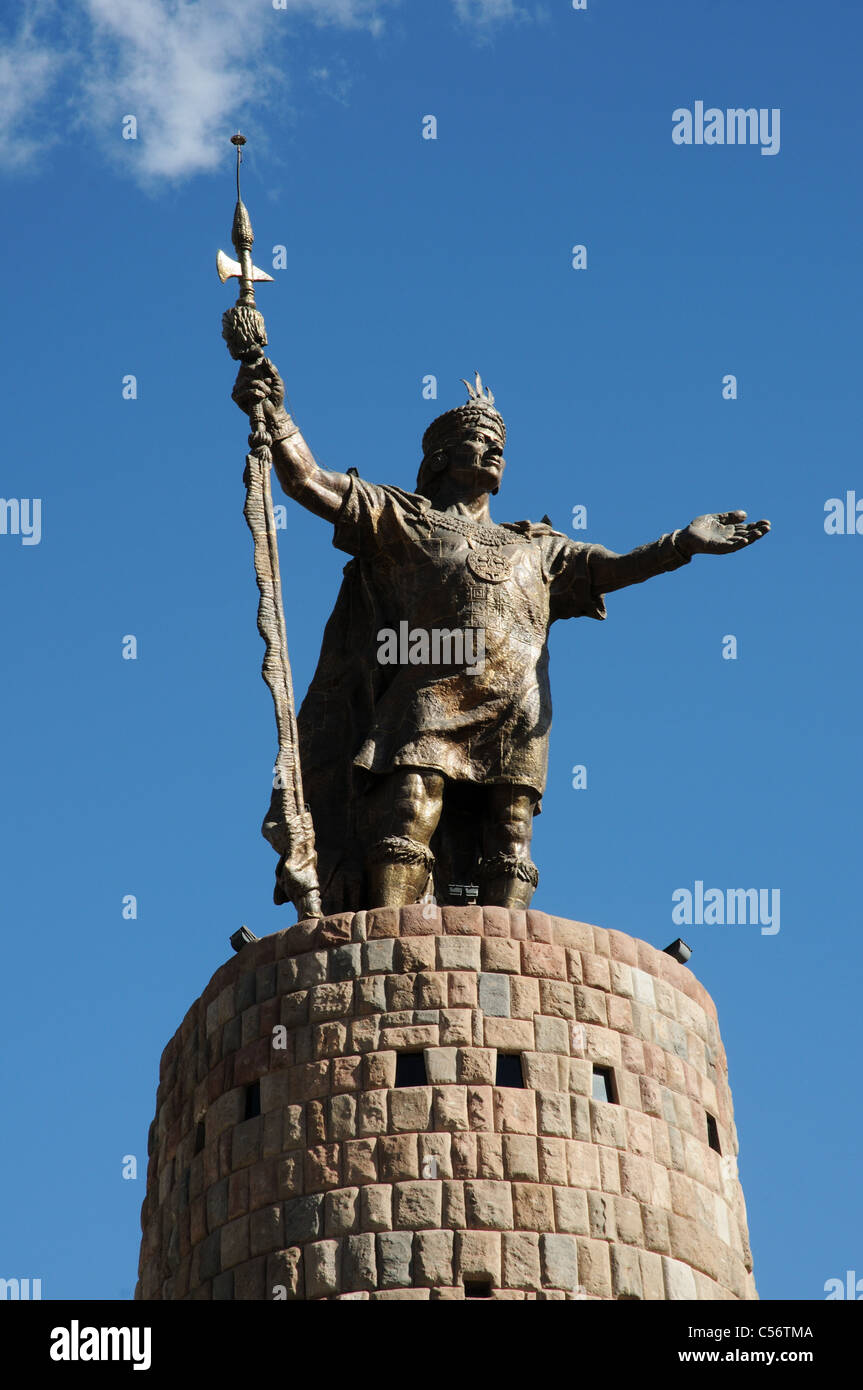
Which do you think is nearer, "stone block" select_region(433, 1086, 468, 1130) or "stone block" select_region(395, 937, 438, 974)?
"stone block" select_region(433, 1086, 468, 1130)

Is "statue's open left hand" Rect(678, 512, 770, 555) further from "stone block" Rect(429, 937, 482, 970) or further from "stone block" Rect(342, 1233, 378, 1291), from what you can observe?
"stone block" Rect(342, 1233, 378, 1291)

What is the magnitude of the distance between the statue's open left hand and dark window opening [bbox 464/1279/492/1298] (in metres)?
8.12

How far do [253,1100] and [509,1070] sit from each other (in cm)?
227

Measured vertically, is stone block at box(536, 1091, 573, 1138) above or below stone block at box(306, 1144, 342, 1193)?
above

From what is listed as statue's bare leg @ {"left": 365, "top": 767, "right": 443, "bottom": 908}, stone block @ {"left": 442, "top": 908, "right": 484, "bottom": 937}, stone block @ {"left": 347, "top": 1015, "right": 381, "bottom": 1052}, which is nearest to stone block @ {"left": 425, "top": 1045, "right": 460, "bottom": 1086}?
stone block @ {"left": 347, "top": 1015, "right": 381, "bottom": 1052}

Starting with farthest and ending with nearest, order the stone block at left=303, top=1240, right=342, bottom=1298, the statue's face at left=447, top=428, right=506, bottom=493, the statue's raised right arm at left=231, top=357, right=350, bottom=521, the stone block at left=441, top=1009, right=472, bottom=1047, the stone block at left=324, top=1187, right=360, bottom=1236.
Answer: the statue's face at left=447, top=428, right=506, bottom=493, the statue's raised right arm at left=231, top=357, right=350, bottom=521, the stone block at left=441, top=1009, right=472, bottom=1047, the stone block at left=324, top=1187, right=360, bottom=1236, the stone block at left=303, top=1240, right=342, bottom=1298

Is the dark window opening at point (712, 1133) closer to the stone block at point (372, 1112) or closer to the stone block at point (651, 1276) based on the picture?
the stone block at point (651, 1276)

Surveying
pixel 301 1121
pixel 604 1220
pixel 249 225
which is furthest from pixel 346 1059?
pixel 249 225

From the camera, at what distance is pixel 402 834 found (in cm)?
2495

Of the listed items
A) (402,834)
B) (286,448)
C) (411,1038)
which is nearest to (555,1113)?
(411,1038)

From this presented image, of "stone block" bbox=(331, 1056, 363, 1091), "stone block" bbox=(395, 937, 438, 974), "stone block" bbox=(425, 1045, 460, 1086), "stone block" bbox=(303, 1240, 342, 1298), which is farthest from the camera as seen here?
"stone block" bbox=(395, 937, 438, 974)

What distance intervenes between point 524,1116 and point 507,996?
1134mm

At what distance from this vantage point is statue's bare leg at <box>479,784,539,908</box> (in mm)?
25312

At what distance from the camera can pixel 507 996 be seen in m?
23.3
